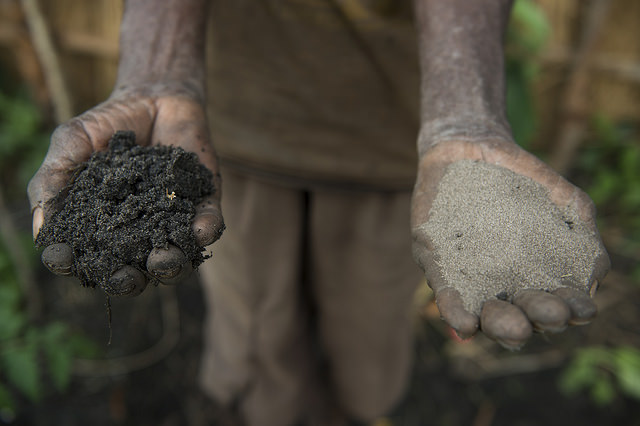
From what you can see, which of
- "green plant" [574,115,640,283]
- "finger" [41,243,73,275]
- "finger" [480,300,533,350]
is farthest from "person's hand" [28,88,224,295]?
"green plant" [574,115,640,283]

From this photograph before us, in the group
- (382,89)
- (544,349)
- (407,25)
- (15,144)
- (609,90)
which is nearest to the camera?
(407,25)

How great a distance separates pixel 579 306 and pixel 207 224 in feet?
Result: 2.45

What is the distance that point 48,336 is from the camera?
181 cm

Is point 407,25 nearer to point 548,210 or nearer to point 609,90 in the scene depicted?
point 548,210

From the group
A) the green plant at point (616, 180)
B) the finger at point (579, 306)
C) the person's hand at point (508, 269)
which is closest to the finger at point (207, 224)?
the person's hand at point (508, 269)

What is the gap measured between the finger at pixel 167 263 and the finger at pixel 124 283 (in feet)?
0.12

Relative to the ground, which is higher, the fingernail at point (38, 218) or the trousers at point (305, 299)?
the fingernail at point (38, 218)

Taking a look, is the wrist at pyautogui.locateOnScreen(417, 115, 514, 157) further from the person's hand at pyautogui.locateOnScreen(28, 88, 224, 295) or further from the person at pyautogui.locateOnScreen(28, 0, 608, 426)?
the person's hand at pyautogui.locateOnScreen(28, 88, 224, 295)

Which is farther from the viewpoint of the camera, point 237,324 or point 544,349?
point 544,349

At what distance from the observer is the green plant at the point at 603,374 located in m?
2.33

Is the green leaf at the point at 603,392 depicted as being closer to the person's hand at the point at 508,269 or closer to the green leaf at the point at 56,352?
the person's hand at the point at 508,269

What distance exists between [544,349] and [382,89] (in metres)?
2.06

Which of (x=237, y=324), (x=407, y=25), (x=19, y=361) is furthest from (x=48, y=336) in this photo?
(x=407, y=25)

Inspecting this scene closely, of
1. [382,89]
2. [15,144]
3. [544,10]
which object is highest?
[382,89]
